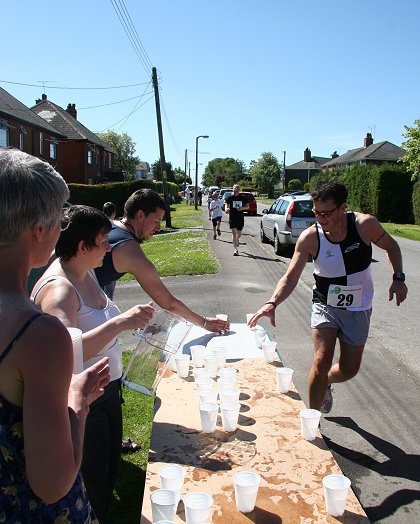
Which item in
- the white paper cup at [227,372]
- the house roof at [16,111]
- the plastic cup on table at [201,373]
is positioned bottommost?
the plastic cup on table at [201,373]

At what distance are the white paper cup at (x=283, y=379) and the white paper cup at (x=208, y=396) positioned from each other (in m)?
0.46

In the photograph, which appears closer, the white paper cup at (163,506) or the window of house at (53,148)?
the white paper cup at (163,506)

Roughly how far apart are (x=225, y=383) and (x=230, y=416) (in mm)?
433

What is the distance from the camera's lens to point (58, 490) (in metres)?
1.40

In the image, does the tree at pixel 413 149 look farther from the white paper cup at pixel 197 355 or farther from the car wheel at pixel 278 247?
the white paper cup at pixel 197 355

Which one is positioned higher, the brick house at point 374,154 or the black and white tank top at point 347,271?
the brick house at point 374,154

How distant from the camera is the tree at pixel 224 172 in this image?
120m

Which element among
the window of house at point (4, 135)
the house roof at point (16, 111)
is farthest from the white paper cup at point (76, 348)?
the window of house at point (4, 135)

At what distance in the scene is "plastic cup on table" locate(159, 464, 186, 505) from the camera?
2087 millimetres

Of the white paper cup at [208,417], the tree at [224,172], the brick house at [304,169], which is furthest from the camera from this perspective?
the tree at [224,172]

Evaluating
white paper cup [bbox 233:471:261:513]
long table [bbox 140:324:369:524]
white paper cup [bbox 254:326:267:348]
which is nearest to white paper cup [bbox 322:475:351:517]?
long table [bbox 140:324:369:524]

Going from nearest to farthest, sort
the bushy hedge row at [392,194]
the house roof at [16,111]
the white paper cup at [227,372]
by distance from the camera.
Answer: the white paper cup at [227,372] < the bushy hedge row at [392,194] < the house roof at [16,111]

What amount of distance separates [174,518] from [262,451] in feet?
2.15

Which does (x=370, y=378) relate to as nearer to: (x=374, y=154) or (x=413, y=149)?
(x=413, y=149)
